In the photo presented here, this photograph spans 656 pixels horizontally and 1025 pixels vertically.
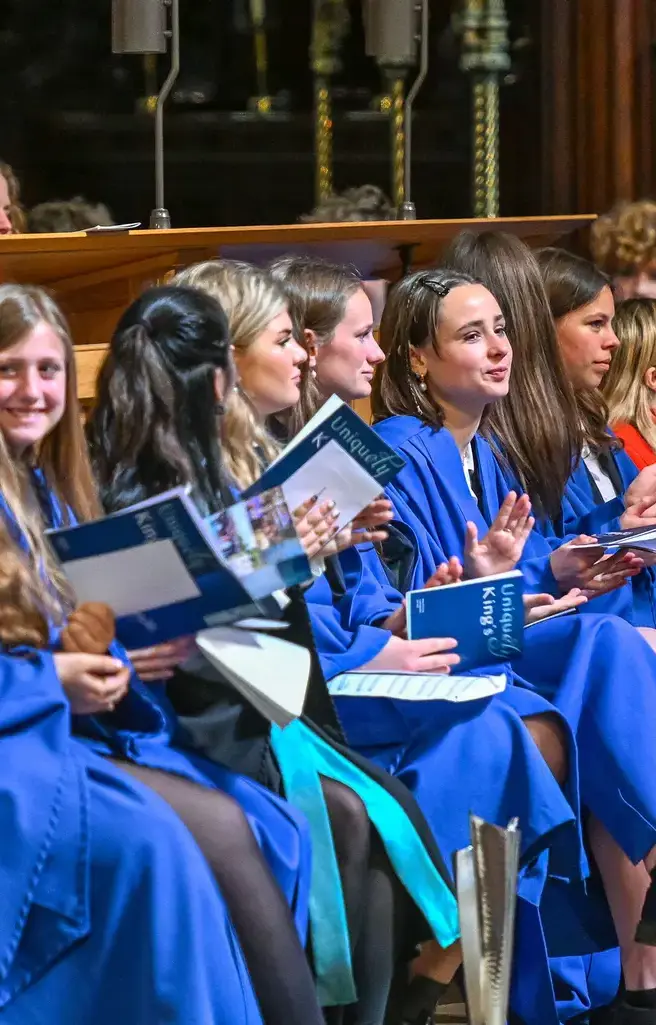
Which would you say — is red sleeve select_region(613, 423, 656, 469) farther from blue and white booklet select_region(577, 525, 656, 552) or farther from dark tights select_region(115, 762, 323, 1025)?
dark tights select_region(115, 762, 323, 1025)

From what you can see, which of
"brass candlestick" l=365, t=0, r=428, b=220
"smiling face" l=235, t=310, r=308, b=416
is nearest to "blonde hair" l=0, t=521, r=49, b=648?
"smiling face" l=235, t=310, r=308, b=416

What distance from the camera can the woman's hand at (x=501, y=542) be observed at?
3354mm

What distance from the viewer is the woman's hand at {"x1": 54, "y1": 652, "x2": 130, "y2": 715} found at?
242 centimetres

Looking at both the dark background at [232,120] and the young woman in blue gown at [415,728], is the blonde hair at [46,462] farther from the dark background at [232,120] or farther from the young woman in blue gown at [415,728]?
the dark background at [232,120]

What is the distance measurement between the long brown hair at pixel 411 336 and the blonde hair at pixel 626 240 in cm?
158

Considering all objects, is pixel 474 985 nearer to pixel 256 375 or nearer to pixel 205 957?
pixel 205 957

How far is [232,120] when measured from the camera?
6.85m

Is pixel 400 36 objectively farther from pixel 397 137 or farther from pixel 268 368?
pixel 268 368

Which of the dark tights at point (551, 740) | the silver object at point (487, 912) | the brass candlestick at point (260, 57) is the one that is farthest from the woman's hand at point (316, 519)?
the brass candlestick at point (260, 57)

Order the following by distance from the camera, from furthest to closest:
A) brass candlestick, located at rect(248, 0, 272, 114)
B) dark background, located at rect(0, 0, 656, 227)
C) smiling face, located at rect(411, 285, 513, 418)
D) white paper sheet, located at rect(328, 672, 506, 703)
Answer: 1. brass candlestick, located at rect(248, 0, 272, 114)
2. dark background, located at rect(0, 0, 656, 227)
3. smiling face, located at rect(411, 285, 513, 418)
4. white paper sheet, located at rect(328, 672, 506, 703)

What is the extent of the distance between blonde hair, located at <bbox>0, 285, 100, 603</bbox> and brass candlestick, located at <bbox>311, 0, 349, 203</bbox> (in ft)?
12.3

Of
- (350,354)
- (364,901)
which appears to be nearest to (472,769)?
(364,901)

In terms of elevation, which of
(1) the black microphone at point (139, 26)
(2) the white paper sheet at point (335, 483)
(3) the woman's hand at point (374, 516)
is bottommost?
(3) the woman's hand at point (374, 516)

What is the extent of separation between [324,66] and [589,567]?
339 centimetres
